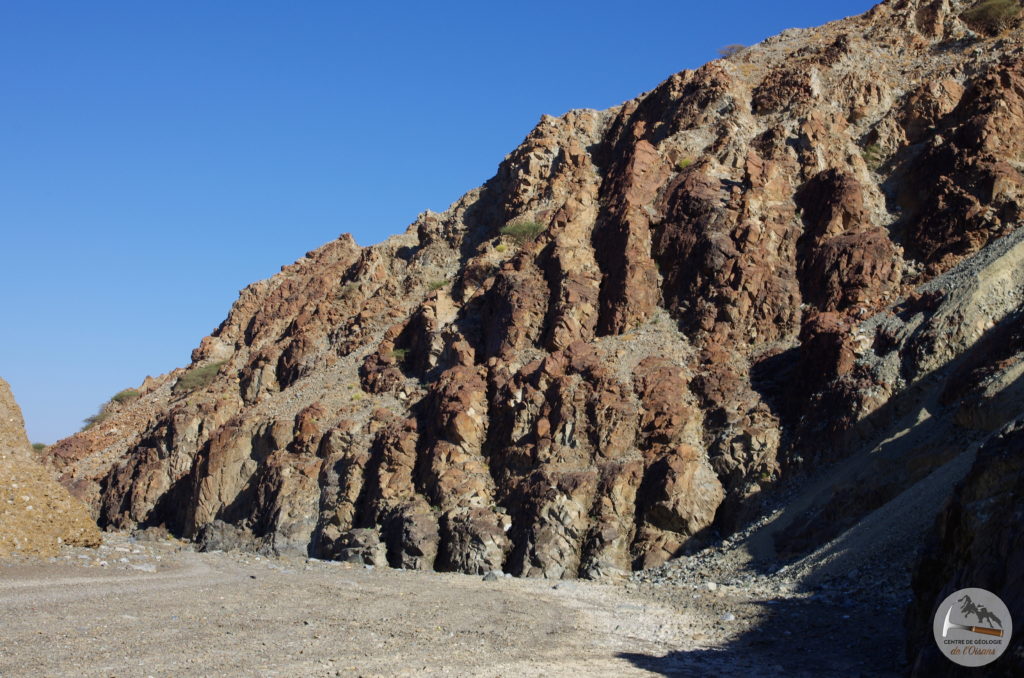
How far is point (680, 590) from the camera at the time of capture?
18703 millimetres

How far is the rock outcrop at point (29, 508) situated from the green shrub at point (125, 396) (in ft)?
125

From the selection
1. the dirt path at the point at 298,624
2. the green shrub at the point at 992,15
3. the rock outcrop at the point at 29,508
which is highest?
the green shrub at the point at 992,15

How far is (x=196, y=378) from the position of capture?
49.3 m

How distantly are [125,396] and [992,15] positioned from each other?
56.1 meters

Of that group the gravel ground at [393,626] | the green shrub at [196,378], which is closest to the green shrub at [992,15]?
the gravel ground at [393,626]

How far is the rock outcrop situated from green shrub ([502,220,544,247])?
25.2 metres

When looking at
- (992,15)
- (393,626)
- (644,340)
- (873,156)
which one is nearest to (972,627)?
(393,626)

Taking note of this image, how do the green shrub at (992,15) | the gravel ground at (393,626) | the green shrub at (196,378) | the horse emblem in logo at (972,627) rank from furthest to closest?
the green shrub at (196,378) < the green shrub at (992,15) < the gravel ground at (393,626) < the horse emblem in logo at (972,627)

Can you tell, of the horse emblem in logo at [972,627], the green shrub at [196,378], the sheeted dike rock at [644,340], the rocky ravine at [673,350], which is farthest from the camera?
the green shrub at [196,378]

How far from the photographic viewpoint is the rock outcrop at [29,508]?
56.2 feet

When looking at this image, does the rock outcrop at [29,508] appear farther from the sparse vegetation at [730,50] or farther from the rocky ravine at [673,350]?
the sparse vegetation at [730,50]

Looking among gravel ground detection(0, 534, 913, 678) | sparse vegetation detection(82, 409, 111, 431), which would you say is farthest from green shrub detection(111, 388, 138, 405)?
gravel ground detection(0, 534, 913, 678)

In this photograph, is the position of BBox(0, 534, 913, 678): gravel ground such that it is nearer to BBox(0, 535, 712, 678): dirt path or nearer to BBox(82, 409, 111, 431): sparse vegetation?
BBox(0, 535, 712, 678): dirt path

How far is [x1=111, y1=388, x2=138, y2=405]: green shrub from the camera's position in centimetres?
5491
